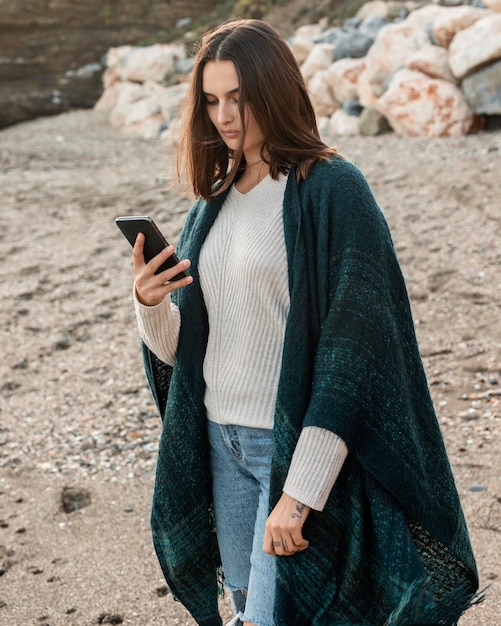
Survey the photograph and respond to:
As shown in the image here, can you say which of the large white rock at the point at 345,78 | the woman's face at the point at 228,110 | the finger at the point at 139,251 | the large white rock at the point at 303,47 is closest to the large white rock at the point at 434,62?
the large white rock at the point at 345,78

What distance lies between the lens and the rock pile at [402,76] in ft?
34.3

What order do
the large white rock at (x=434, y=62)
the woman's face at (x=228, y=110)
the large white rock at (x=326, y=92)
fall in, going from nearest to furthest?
1. the woman's face at (x=228, y=110)
2. the large white rock at (x=434, y=62)
3. the large white rock at (x=326, y=92)

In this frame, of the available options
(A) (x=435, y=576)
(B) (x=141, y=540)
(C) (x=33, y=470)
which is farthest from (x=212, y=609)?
(C) (x=33, y=470)

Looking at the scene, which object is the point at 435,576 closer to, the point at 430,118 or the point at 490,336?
the point at 490,336

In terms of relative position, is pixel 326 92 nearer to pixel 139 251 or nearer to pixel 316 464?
pixel 139 251

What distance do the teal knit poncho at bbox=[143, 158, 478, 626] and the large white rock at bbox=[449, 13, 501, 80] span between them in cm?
938

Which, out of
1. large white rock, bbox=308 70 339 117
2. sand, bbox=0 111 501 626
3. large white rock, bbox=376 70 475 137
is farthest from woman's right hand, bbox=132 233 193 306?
large white rock, bbox=308 70 339 117

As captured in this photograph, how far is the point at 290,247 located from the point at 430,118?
937 centimetres

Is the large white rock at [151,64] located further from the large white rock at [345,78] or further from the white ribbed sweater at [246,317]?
the white ribbed sweater at [246,317]

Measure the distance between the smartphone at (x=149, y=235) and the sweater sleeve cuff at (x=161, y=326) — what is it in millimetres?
97

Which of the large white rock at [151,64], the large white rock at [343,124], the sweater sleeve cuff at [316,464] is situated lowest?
the large white rock at [343,124]

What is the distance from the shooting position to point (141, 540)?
3.87 m

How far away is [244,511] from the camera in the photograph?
6.66 feet

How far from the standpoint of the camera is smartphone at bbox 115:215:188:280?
1961mm
